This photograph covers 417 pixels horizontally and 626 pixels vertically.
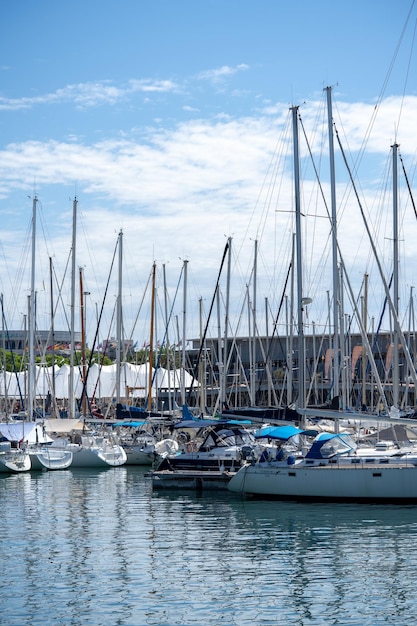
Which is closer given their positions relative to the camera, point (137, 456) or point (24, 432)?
point (24, 432)

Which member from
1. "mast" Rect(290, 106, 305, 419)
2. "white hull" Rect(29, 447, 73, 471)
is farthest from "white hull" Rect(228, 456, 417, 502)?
"white hull" Rect(29, 447, 73, 471)

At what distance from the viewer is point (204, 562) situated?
1083 inches

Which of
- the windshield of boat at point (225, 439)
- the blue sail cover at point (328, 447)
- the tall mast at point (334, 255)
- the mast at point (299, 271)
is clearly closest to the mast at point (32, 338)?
the windshield of boat at point (225, 439)

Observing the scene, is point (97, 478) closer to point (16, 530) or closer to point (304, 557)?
point (16, 530)

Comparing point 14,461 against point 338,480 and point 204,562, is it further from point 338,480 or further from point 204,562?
point 204,562

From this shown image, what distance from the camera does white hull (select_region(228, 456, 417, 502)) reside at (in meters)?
39.0

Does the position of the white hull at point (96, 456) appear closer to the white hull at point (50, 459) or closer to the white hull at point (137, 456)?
the white hull at point (50, 459)

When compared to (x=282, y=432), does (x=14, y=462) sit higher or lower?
lower

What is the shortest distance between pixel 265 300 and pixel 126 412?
2267 centimetres

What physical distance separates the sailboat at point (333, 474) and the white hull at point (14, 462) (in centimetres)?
1848

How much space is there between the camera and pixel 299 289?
44219 mm

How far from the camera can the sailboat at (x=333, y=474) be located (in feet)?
128

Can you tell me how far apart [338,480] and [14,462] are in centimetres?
2405

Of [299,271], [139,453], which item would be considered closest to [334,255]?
[299,271]
